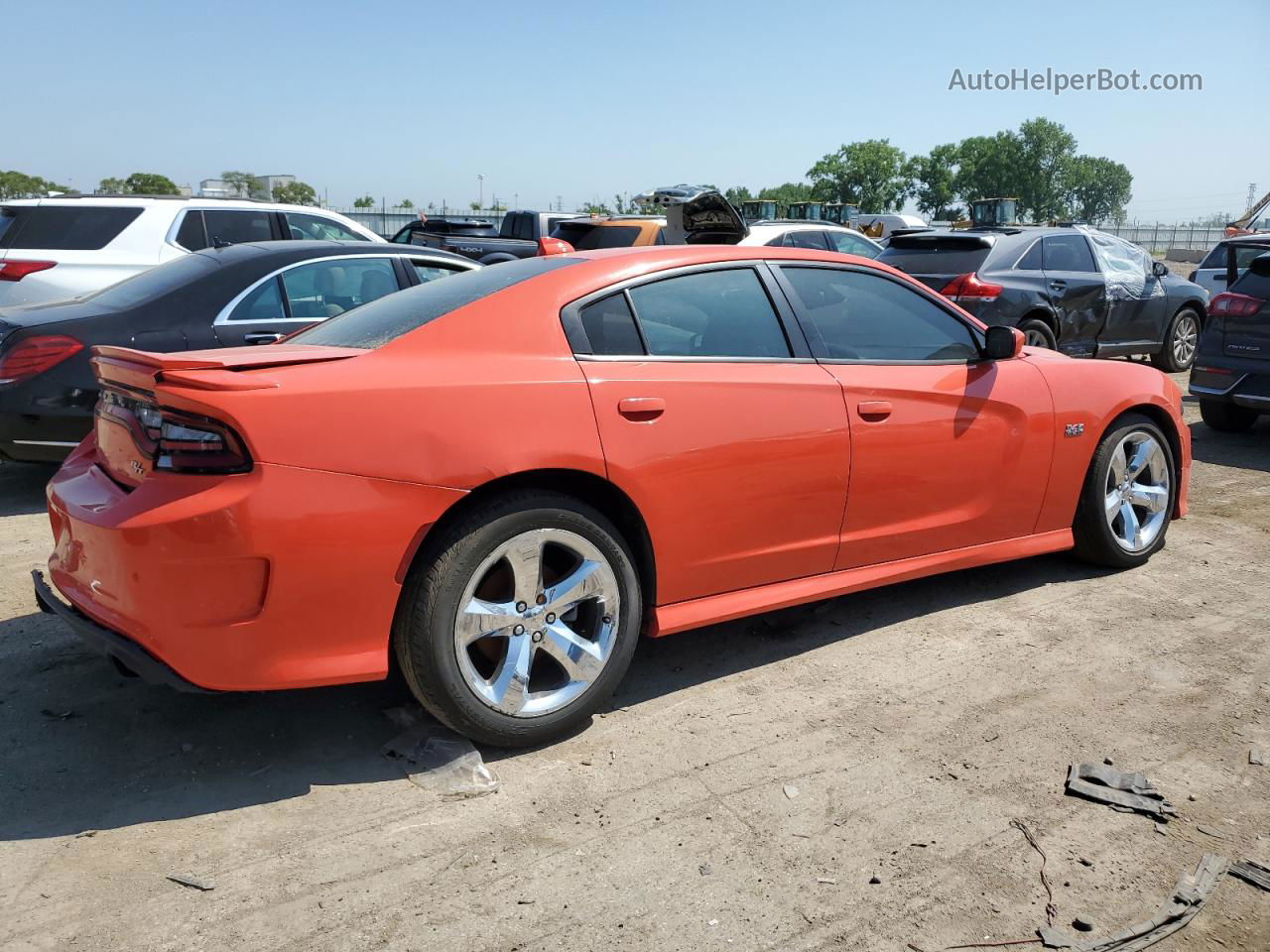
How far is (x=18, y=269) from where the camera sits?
26.1ft

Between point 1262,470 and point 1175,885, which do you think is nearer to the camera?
point 1175,885

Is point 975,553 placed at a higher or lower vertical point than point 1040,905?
higher

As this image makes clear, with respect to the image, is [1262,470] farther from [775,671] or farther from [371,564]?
[371,564]

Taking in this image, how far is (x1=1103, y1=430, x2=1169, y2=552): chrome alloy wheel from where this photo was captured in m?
5.10

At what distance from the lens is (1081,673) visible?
13.1ft

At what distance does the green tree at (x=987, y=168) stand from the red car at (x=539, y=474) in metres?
117

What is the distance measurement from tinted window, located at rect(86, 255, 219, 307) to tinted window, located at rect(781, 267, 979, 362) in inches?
149

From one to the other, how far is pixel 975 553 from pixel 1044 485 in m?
0.50

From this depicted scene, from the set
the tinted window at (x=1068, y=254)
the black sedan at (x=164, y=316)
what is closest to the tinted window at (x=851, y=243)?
the tinted window at (x=1068, y=254)

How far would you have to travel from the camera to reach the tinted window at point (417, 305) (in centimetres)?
355

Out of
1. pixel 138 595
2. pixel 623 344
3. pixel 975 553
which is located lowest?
pixel 975 553

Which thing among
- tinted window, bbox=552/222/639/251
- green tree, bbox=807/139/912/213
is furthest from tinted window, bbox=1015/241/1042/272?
green tree, bbox=807/139/912/213

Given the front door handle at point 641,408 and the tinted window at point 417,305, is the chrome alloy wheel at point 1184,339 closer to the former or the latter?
the tinted window at point 417,305

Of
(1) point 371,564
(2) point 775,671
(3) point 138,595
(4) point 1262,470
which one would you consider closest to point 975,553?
(2) point 775,671
